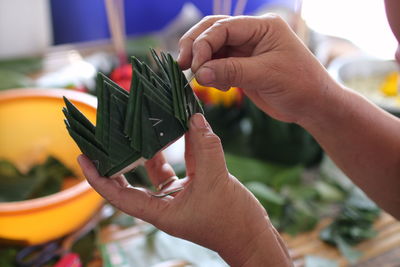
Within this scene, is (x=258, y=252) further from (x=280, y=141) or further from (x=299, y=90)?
(x=280, y=141)

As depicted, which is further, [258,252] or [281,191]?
[281,191]

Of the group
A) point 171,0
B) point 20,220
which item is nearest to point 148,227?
point 20,220

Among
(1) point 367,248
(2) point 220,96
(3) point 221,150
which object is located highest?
(3) point 221,150

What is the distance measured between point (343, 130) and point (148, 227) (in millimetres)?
323

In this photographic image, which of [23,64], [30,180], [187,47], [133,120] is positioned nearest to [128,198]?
[133,120]

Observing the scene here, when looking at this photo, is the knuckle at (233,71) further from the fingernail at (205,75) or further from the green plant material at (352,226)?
the green plant material at (352,226)

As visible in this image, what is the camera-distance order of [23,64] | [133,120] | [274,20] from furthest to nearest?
[23,64], [274,20], [133,120]

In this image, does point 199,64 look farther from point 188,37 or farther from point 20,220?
point 20,220

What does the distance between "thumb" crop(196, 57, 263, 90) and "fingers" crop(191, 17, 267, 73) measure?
0.5 inches

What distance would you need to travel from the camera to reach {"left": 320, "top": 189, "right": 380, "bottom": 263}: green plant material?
636 millimetres

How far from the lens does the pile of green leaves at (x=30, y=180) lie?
1.98ft

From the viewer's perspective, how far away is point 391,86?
862 millimetres

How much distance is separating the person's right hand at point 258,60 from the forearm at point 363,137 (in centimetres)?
2

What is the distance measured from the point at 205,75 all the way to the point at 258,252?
0.18 m
